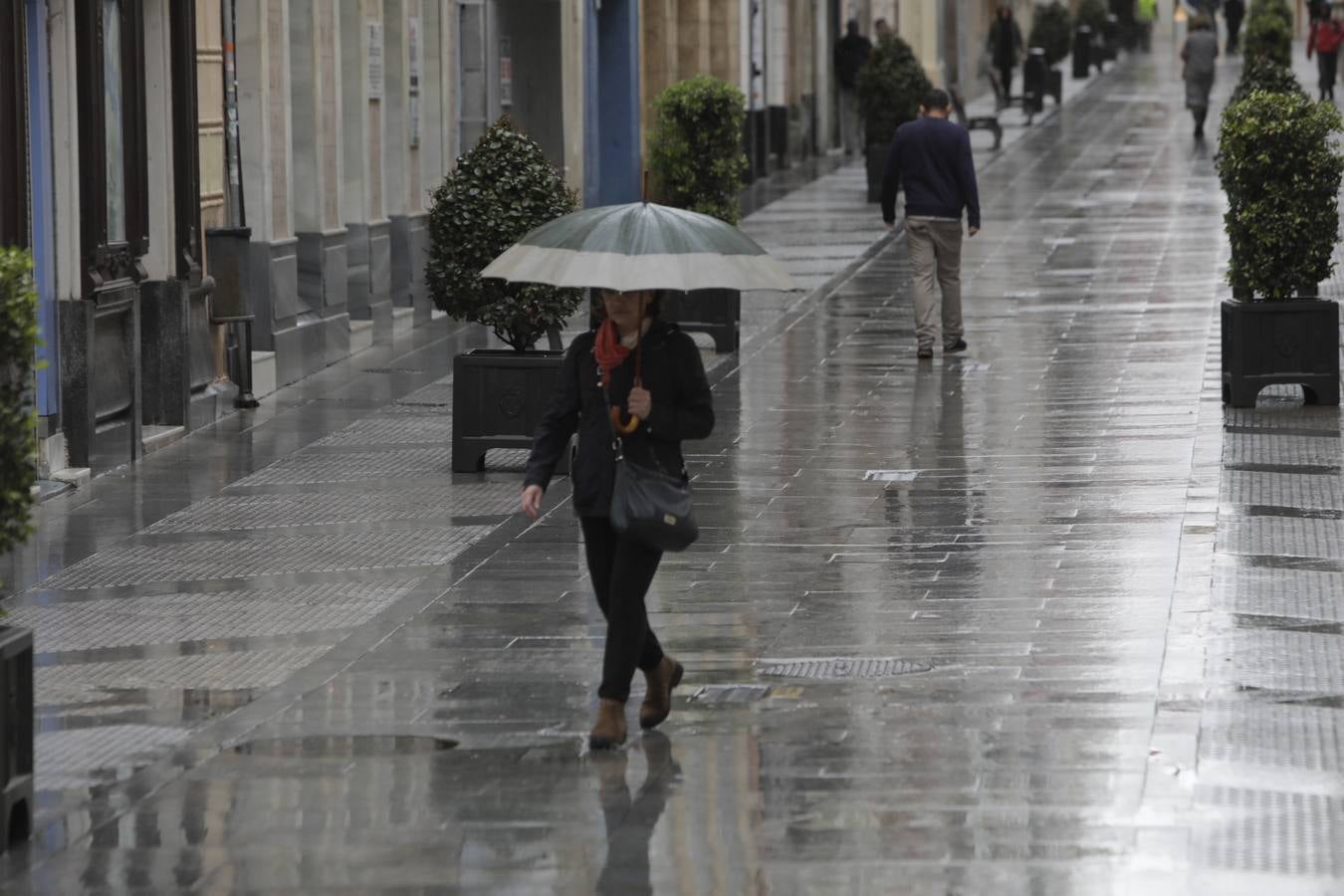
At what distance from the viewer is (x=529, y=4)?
27.0 metres

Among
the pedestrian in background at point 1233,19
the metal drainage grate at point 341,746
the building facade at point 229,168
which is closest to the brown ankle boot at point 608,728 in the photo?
the metal drainage grate at point 341,746

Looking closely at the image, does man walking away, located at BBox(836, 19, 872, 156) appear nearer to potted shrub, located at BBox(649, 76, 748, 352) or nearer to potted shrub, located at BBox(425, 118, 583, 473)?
potted shrub, located at BBox(649, 76, 748, 352)

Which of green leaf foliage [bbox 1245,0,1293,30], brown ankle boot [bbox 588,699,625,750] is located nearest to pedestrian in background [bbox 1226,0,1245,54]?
green leaf foliage [bbox 1245,0,1293,30]

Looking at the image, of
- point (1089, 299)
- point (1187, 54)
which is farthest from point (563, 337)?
point (1187, 54)

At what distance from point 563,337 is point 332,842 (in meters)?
13.3

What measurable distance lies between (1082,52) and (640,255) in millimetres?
55081

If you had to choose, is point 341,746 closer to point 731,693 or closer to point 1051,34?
point 731,693

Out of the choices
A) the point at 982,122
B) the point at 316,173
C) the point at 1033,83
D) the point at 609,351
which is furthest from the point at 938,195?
the point at 1033,83

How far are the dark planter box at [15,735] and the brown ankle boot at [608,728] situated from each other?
1.61 metres

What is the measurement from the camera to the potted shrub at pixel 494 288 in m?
13.5

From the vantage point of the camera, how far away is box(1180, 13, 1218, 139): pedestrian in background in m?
41.5

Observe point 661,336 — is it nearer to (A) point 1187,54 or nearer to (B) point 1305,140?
(B) point 1305,140

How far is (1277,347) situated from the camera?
50.2ft

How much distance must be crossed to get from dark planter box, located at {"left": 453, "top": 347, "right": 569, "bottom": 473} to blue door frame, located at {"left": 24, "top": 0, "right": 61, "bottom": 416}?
1.94 meters
